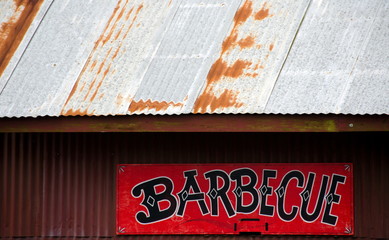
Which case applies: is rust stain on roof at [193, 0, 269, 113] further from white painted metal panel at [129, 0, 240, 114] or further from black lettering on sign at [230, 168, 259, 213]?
black lettering on sign at [230, 168, 259, 213]

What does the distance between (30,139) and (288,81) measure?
3.95m

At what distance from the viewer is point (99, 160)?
9500 millimetres

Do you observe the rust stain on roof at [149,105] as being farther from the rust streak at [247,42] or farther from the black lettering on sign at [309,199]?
the black lettering on sign at [309,199]

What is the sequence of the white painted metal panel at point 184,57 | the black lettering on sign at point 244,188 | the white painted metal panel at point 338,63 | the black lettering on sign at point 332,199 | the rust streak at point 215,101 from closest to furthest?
1. the white painted metal panel at point 338,63
2. the rust streak at point 215,101
3. the white painted metal panel at point 184,57
4. the black lettering on sign at point 332,199
5. the black lettering on sign at point 244,188

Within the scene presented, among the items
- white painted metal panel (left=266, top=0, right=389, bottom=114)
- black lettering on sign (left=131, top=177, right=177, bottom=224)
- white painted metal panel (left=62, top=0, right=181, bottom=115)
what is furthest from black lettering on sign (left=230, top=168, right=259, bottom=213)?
white painted metal panel (left=62, top=0, right=181, bottom=115)

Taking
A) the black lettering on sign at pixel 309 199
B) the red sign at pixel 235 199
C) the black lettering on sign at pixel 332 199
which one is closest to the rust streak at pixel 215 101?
the red sign at pixel 235 199

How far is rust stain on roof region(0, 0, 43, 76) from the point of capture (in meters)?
9.91

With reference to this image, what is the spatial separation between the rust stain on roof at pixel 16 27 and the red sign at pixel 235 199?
2.54 meters

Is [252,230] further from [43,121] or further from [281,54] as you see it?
[43,121]

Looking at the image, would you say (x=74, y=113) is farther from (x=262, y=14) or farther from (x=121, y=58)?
(x=262, y=14)

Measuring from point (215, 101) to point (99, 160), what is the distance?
2175mm

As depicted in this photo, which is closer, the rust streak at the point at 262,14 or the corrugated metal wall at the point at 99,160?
the corrugated metal wall at the point at 99,160

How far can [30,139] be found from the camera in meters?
9.67

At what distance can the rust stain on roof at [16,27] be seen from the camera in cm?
991
